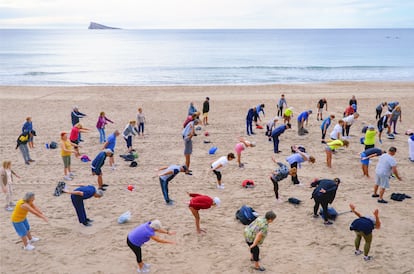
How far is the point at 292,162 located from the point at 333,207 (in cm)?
→ 166

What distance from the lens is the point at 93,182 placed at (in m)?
11.8

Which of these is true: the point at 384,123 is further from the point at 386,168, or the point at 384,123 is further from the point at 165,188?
the point at 165,188

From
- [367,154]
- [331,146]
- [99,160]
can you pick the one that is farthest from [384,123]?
[99,160]

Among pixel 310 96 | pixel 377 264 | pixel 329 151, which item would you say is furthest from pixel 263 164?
pixel 310 96

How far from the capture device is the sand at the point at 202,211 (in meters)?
7.68

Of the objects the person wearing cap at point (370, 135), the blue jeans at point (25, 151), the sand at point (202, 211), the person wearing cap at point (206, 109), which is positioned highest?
the person wearing cap at point (206, 109)

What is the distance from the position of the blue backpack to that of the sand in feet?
0.48

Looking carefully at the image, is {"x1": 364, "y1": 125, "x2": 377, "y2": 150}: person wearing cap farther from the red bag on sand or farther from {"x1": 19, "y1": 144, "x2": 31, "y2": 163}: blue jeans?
{"x1": 19, "y1": 144, "x2": 31, "y2": 163}: blue jeans

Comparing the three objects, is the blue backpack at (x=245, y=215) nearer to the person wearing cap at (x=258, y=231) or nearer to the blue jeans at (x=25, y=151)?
the person wearing cap at (x=258, y=231)

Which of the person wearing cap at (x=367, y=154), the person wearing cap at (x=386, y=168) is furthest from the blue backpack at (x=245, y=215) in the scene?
the person wearing cap at (x=367, y=154)

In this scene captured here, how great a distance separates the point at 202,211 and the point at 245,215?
125 cm

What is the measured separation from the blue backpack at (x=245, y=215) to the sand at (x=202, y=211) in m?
0.15

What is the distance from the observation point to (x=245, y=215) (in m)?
9.13

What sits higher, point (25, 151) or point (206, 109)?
point (206, 109)
